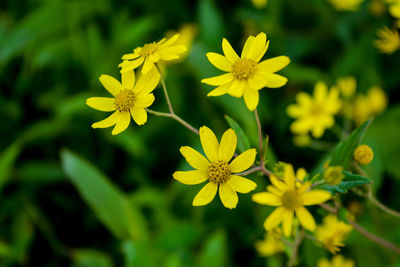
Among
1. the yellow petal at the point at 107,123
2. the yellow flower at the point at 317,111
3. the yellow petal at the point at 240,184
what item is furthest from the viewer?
the yellow flower at the point at 317,111

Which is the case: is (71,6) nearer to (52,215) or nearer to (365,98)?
(52,215)

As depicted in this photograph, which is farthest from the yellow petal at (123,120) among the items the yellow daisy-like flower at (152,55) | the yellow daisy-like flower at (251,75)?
the yellow daisy-like flower at (251,75)

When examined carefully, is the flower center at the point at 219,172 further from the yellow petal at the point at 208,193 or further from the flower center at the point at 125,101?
the flower center at the point at 125,101

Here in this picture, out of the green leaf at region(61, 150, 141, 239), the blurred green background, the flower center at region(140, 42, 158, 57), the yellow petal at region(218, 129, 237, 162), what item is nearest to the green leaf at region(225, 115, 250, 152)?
the yellow petal at region(218, 129, 237, 162)

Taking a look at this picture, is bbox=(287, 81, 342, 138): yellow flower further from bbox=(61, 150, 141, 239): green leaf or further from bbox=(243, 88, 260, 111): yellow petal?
bbox=(243, 88, 260, 111): yellow petal

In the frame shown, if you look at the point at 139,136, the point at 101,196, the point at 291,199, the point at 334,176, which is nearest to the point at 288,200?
the point at 291,199

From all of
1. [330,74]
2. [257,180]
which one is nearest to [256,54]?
[257,180]
